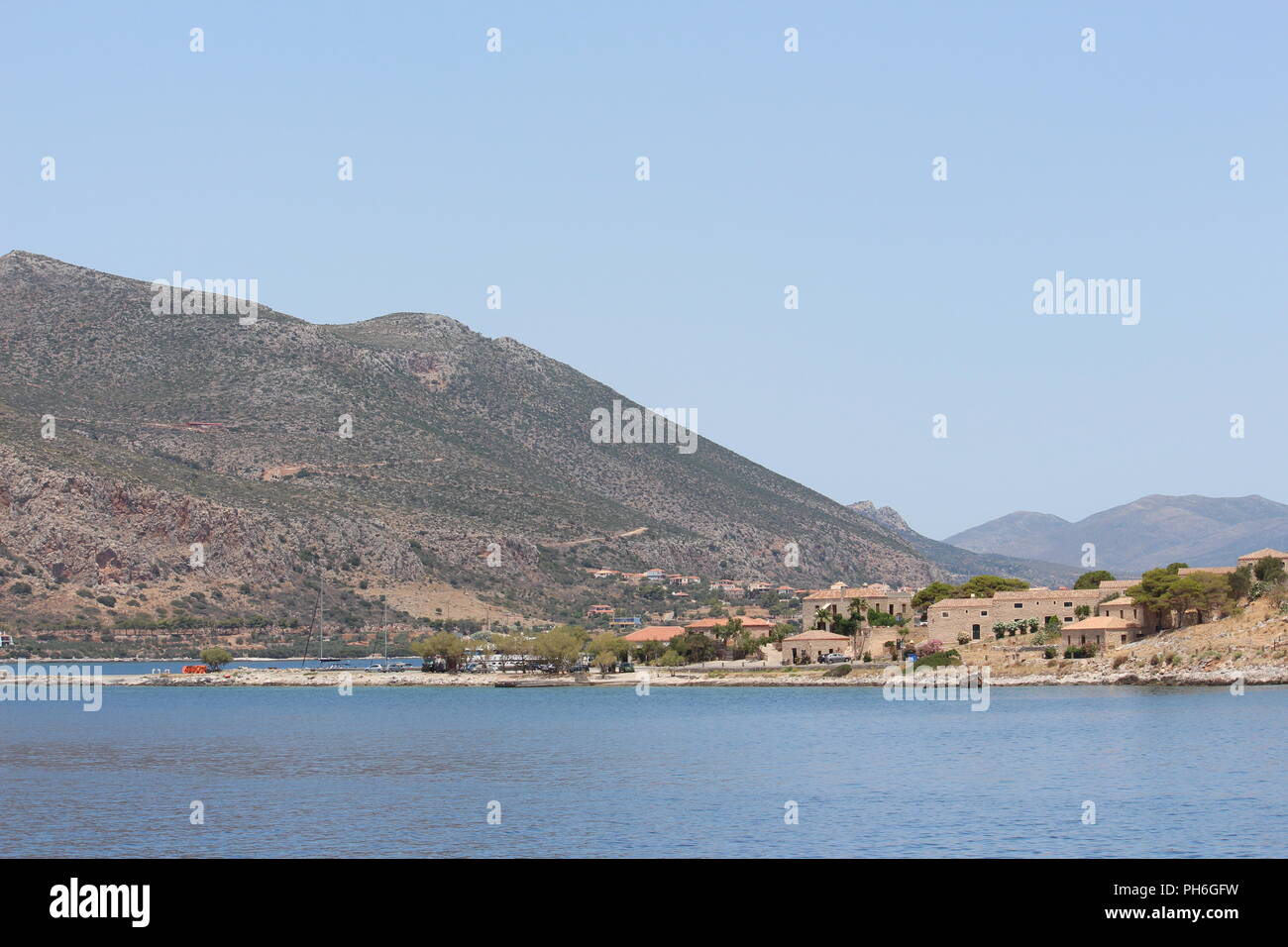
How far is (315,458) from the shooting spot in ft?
568

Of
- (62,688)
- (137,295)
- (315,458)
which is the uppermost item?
(137,295)

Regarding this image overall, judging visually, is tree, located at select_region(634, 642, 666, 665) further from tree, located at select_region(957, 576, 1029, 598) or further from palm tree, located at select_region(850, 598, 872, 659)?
tree, located at select_region(957, 576, 1029, 598)

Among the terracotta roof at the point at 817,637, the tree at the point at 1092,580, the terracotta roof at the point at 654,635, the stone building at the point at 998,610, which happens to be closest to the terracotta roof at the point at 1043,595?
the stone building at the point at 998,610

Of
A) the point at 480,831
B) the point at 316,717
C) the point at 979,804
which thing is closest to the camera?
the point at 480,831

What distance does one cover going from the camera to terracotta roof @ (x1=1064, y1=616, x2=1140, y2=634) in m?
96.5

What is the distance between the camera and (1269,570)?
9431 cm

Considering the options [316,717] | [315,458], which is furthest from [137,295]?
[316,717]

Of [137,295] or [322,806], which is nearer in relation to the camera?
[322,806]

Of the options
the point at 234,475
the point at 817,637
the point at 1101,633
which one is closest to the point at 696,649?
Answer: the point at 817,637

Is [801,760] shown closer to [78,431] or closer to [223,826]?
[223,826]

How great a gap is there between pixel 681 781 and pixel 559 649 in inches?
3041

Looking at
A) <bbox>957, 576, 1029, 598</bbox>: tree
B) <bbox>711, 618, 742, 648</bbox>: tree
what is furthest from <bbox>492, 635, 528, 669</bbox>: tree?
<bbox>957, 576, 1029, 598</bbox>: tree
